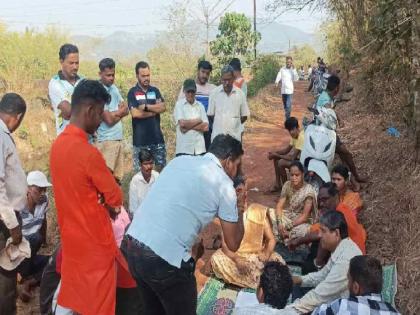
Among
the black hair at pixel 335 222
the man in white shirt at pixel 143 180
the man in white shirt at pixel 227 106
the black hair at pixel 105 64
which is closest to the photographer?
the black hair at pixel 335 222

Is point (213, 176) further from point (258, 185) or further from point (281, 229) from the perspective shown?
point (258, 185)

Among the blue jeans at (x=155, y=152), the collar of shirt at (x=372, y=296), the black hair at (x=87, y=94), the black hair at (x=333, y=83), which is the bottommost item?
the collar of shirt at (x=372, y=296)

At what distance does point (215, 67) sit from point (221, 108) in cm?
1883

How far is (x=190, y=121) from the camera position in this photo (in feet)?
18.1

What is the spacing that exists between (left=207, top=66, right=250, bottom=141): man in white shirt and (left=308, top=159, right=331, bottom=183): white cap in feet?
3.52

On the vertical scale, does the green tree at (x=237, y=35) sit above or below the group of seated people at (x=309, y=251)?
above

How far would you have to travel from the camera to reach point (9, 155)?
125 inches

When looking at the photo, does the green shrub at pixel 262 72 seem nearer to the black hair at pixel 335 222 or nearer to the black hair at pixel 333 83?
the black hair at pixel 333 83

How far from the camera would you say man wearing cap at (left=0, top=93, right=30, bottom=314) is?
3.12 metres

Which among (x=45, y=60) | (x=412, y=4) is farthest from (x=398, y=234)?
(x=45, y=60)

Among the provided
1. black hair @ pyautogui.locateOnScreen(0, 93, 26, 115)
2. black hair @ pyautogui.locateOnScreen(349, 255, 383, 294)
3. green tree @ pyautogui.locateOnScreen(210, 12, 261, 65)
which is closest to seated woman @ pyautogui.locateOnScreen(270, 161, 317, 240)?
black hair @ pyautogui.locateOnScreen(349, 255, 383, 294)

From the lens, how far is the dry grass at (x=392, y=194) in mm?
3795

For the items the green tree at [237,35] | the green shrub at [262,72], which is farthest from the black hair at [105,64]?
the green tree at [237,35]

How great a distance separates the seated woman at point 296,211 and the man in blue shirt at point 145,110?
5.23 ft
